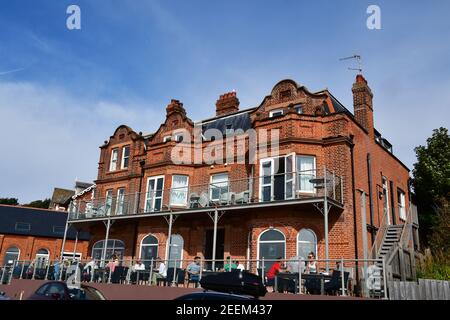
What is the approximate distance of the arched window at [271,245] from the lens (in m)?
17.1

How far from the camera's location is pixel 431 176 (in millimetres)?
25125

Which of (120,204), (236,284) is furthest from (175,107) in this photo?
(236,284)

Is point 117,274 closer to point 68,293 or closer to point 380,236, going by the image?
point 68,293

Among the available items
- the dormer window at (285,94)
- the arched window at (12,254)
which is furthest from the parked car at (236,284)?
the arched window at (12,254)

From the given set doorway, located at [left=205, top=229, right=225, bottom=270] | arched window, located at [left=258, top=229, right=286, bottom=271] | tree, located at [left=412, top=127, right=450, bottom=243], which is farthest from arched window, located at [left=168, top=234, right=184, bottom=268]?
tree, located at [left=412, top=127, right=450, bottom=243]

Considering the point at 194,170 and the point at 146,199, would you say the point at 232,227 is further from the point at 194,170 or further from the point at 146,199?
the point at 146,199

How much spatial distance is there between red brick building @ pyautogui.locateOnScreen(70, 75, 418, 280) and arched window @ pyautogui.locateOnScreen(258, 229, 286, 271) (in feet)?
0.14

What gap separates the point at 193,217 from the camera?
68.1ft

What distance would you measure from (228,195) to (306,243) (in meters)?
4.10

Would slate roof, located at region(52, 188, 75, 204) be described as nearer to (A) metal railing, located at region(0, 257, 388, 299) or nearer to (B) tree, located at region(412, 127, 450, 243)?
(A) metal railing, located at region(0, 257, 388, 299)

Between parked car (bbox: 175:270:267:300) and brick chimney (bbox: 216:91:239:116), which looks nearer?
Result: parked car (bbox: 175:270:267:300)

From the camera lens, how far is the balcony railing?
1684 cm

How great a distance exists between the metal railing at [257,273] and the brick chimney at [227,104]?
9.89 m
